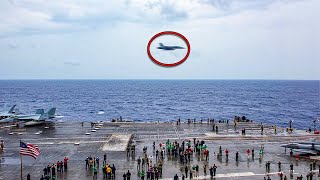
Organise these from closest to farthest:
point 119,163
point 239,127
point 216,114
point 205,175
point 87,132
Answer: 1. point 205,175
2. point 119,163
3. point 87,132
4. point 239,127
5. point 216,114

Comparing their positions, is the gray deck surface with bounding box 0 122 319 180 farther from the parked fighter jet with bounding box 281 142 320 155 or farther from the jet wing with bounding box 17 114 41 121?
the jet wing with bounding box 17 114 41 121

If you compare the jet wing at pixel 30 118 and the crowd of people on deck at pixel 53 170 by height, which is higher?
the jet wing at pixel 30 118

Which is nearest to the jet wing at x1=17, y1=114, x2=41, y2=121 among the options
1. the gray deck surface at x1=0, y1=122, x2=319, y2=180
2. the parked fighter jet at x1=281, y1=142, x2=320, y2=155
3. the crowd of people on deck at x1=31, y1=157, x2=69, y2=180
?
the gray deck surface at x1=0, y1=122, x2=319, y2=180

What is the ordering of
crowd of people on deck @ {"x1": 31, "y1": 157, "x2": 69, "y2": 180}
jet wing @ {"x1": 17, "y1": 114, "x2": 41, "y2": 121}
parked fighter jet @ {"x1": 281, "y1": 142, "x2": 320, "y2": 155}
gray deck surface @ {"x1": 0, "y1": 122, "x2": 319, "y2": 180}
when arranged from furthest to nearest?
jet wing @ {"x1": 17, "y1": 114, "x2": 41, "y2": 121}, parked fighter jet @ {"x1": 281, "y1": 142, "x2": 320, "y2": 155}, gray deck surface @ {"x1": 0, "y1": 122, "x2": 319, "y2": 180}, crowd of people on deck @ {"x1": 31, "y1": 157, "x2": 69, "y2": 180}

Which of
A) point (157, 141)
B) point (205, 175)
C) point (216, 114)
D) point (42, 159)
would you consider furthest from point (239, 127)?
point (216, 114)

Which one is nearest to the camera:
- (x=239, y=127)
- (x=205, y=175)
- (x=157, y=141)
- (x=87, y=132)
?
(x=205, y=175)

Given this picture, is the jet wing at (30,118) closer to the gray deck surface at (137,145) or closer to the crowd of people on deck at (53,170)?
the gray deck surface at (137,145)

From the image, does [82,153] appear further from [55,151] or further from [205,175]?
[205,175]

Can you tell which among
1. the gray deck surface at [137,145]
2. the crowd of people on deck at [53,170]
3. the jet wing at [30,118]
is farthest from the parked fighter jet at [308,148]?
the jet wing at [30,118]

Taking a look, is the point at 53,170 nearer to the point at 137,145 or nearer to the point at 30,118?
the point at 137,145

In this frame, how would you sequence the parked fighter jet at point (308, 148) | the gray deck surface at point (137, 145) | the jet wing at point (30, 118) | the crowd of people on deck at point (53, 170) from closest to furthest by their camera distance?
the crowd of people on deck at point (53, 170)
the gray deck surface at point (137, 145)
the parked fighter jet at point (308, 148)
the jet wing at point (30, 118)

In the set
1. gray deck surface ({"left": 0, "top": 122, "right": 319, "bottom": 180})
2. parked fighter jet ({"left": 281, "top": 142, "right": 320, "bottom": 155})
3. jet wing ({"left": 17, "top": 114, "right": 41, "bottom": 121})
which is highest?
jet wing ({"left": 17, "top": 114, "right": 41, "bottom": 121})
